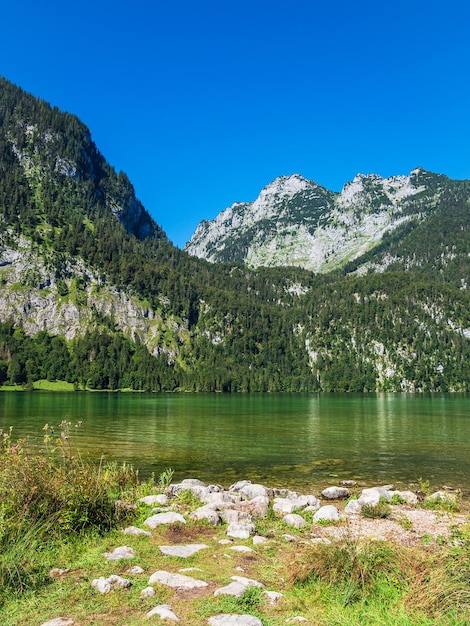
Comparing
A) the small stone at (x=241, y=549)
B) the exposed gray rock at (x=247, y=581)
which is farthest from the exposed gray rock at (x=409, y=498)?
the exposed gray rock at (x=247, y=581)

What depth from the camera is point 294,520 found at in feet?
65.3

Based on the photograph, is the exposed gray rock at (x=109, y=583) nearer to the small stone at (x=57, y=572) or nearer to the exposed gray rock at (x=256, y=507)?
the small stone at (x=57, y=572)

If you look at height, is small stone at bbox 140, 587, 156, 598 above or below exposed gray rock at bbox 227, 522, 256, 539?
above

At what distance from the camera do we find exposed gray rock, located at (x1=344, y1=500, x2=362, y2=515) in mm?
22767

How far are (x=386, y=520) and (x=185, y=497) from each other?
10.5 meters

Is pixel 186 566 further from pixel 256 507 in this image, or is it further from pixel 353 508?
pixel 353 508

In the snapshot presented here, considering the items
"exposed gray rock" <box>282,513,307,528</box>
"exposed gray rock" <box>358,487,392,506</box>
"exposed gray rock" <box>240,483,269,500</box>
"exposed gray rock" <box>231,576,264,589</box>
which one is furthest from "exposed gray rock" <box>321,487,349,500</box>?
"exposed gray rock" <box>231,576,264,589</box>

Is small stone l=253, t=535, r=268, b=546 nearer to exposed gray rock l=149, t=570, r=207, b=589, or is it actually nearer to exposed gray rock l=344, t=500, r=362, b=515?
exposed gray rock l=149, t=570, r=207, b=589

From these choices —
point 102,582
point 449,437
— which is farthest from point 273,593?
point 449,437

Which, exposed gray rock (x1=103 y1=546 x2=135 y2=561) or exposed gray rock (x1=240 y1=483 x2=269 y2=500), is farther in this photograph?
exposed gray rock (x1=240 y1=483 x2=269 y2=500)

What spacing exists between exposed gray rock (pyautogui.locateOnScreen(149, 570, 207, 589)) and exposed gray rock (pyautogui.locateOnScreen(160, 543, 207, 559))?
2.29 metres

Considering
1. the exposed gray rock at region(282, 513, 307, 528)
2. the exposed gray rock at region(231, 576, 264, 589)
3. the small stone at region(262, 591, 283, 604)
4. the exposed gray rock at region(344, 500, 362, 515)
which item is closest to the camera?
the small stone at region(262, 591, 283, 604)

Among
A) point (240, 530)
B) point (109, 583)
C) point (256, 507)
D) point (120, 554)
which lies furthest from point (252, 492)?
point (109, 583)

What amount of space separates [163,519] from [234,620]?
30.6 ft
